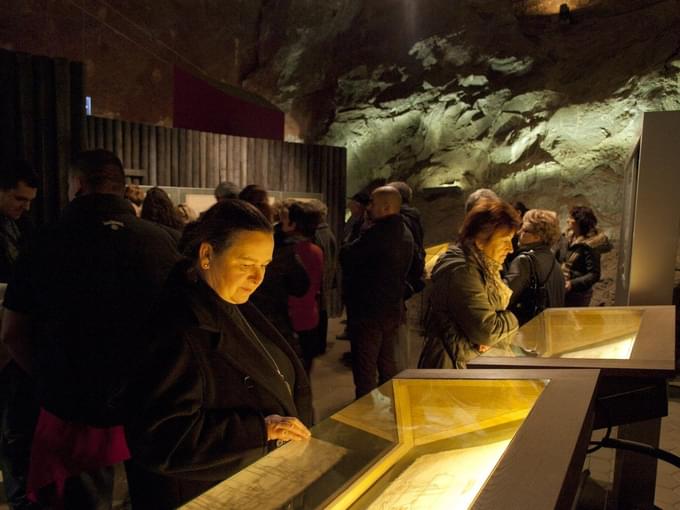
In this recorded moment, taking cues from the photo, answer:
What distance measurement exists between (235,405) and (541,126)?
1030 centimetres

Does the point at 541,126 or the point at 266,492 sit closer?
the point at 266,492

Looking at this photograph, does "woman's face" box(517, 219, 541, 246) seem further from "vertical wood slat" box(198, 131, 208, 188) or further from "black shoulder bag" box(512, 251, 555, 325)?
"vertical wood slat" box(198, 131, 208, 188)

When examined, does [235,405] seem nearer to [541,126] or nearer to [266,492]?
[266,492]

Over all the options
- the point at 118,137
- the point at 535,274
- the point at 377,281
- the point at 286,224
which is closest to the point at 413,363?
the point at 377,281

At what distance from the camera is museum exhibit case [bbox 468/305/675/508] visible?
1.90m

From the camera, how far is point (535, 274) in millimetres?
3615

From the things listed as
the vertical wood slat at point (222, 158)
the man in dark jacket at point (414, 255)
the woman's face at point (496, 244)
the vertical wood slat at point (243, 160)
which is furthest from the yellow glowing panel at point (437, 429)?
the vertical wood slat at point (243, 160)

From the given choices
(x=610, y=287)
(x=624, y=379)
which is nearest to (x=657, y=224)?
(x=624, y=379)

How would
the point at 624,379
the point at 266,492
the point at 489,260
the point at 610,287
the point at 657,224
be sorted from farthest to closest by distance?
the point at 610,287
the point at 657,224
the point at 489,260
the point at 624,379
the point at 266,492

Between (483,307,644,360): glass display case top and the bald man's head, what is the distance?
133cm

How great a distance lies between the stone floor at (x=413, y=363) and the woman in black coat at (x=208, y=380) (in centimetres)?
242

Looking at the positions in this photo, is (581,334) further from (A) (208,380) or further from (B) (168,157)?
(B) (168,157)

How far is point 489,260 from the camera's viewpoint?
276cm

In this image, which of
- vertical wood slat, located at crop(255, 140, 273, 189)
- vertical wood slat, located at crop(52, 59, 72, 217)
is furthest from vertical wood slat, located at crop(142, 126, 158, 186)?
vertical wood slat, located at crop(52, 59, 72, 217)
